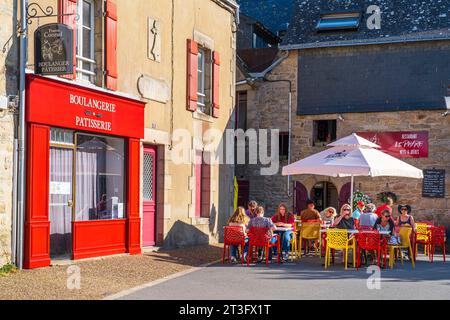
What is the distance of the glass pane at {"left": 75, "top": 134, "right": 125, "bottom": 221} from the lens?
12.0 m

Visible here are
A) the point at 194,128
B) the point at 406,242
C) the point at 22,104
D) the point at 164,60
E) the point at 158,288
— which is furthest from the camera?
the point at 194,128

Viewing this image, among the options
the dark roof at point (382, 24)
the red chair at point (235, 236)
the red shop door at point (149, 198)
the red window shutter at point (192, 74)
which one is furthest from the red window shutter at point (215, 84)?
the dark roof at point (382, 24)

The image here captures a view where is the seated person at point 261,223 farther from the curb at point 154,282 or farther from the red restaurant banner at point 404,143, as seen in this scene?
the red restaurant banner at point 404,143

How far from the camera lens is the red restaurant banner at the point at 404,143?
67.0ft

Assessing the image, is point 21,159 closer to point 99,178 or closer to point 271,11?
point 99,178

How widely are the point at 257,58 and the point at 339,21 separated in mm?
3265

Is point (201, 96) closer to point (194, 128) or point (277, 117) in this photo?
point (194, 128)

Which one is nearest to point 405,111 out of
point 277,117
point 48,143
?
point 277,117

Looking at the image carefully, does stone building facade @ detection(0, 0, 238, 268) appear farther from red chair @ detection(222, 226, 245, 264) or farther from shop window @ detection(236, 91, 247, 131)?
shop window @ detection(236, 91, 247, 131)

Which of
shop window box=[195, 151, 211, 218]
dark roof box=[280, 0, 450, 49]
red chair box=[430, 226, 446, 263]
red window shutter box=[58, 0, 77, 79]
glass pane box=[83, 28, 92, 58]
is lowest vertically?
red chair box=[430, 226, 446, 263]

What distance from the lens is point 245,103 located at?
22984 millimetres

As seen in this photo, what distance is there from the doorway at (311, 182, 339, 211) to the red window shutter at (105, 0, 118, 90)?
11.1 m

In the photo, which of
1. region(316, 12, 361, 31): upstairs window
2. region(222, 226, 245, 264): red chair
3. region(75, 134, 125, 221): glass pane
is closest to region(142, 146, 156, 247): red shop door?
region(75, 134, 125, 221): glass pane

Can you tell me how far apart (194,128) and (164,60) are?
2067 millimetres
